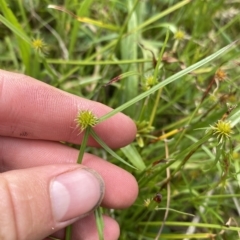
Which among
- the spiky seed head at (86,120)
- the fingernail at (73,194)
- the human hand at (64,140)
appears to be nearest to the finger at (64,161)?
the human hand at (64,140)

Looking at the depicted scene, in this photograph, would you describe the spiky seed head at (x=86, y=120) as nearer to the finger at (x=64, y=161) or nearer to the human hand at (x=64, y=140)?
the human hand at (x=64, y=140)

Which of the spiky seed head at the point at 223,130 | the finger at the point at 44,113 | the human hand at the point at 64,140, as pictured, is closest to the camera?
the spiky seed head at the point at 223,130

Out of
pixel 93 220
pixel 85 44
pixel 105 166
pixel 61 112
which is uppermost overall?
pixel 85 44

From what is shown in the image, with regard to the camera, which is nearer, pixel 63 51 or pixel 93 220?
pixel 93 220

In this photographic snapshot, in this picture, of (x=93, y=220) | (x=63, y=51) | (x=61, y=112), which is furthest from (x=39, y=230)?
(x=63, y=51)

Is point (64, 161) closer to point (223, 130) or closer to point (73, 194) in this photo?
point (73, 194)

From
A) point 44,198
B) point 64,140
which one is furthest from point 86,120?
point 64,140

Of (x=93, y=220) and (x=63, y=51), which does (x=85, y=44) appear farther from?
(x=93, y=220)

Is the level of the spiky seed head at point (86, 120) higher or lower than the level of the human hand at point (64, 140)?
higher
